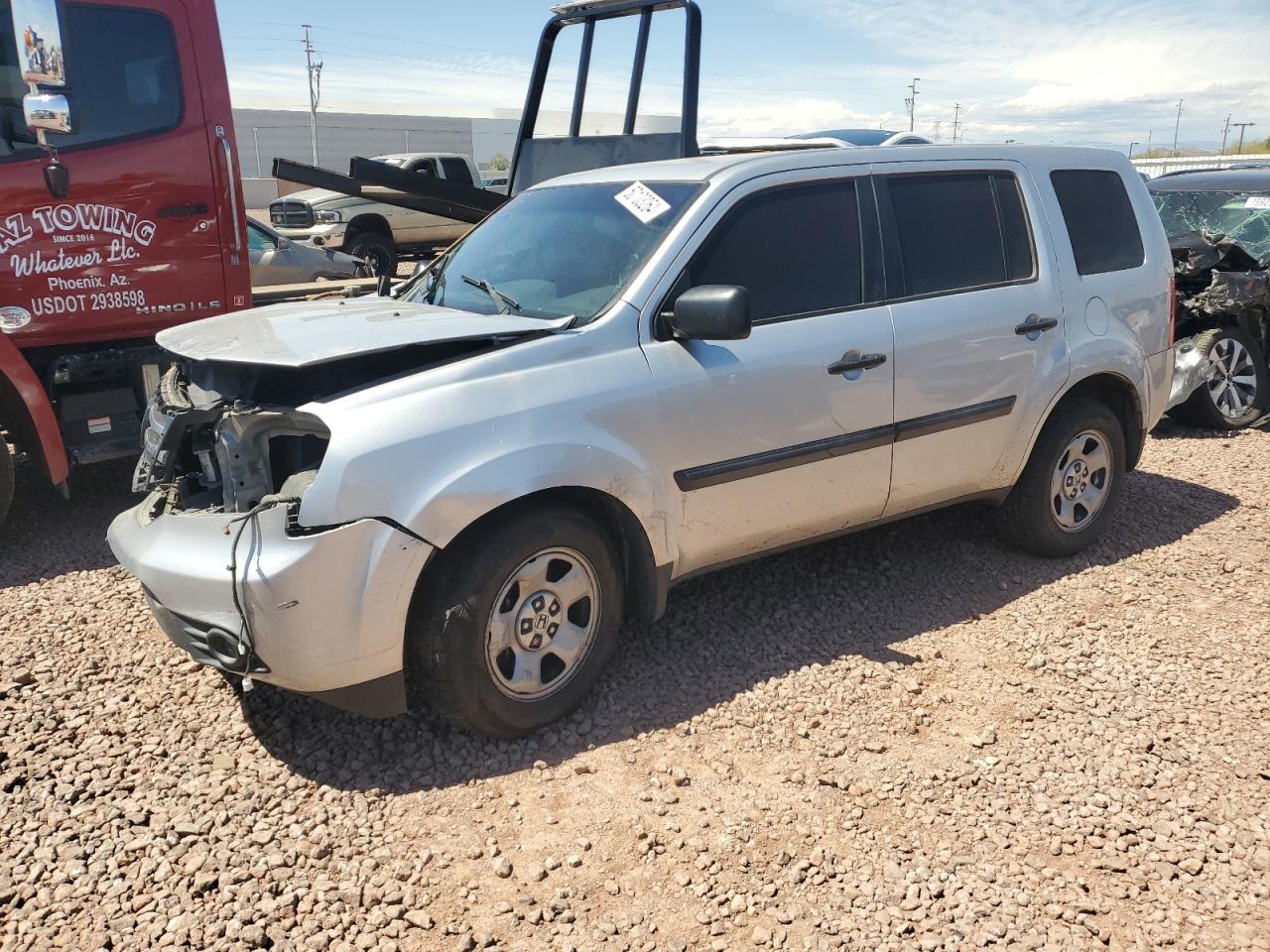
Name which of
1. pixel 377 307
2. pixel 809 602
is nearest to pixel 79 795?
pixel 377 307

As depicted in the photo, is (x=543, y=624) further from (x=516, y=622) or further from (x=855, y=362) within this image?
(x=855, y=362)

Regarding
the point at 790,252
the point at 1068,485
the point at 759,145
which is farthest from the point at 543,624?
the point at 759,145

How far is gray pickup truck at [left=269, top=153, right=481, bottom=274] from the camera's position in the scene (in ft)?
53.6

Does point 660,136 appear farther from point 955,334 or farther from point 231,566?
point 231,566

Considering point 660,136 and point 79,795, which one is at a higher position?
point 660,136

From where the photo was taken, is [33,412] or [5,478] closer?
[33,412]

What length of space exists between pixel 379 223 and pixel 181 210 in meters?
12.3

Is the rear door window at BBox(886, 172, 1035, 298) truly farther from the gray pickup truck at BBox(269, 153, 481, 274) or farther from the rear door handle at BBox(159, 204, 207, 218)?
the gray pickup truck at BBox(269, 153, 481, 274)

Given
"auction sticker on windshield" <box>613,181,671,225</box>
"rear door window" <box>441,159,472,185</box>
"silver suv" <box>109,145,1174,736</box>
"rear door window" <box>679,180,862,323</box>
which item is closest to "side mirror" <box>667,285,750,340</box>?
"silver suv" <box>109,145,1174,736</box>

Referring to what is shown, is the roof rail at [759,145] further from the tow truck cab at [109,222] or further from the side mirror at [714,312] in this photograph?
the tow truck cab at [109,222]

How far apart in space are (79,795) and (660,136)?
455 centimetres

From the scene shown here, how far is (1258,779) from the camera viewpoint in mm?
3270

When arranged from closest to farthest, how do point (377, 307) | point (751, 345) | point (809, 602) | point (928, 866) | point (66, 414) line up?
point (928, 866), point (751, 345), point (377, 307), point (809, 602), point (66, 414)

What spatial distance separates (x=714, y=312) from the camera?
3.40m
